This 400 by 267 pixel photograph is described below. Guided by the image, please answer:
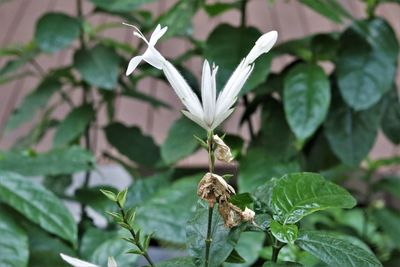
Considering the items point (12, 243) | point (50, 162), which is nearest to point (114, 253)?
point (12, 243)

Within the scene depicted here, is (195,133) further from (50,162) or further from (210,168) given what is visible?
(210,168)

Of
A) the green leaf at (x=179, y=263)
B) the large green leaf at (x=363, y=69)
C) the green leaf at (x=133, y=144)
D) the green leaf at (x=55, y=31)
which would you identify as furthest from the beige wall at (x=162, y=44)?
the green leaf at (x=179, y=263)

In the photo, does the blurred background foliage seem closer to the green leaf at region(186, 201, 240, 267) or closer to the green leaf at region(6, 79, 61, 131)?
the green leaf at region(6, 79, 61, 131)

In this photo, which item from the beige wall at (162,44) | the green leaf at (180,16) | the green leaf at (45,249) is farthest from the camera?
the beige wall at (162,44)

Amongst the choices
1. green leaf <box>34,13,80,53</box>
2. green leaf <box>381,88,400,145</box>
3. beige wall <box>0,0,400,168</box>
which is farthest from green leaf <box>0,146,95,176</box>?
beige wall <box>0,0,400,168</box>

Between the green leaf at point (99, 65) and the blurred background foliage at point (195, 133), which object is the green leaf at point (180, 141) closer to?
the blurred background foliage at point (195, 133)

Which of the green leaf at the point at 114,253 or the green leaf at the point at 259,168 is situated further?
the green leaf at the point at 259,168
